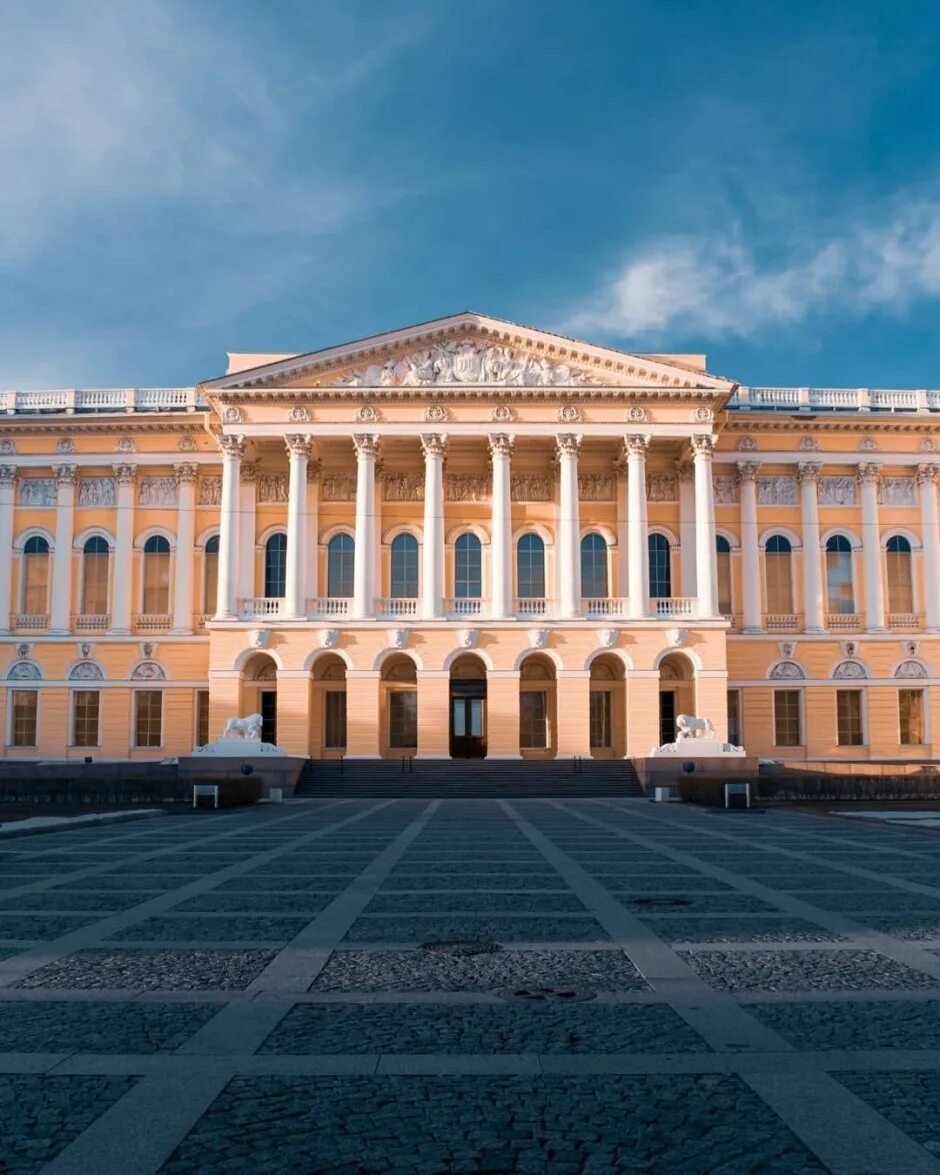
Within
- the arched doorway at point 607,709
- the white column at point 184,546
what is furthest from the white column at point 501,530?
the white column at point 184,546

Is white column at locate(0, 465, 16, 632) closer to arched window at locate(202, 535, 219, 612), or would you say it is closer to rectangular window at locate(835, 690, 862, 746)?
arched window at locate(202, 535, 219, 612)

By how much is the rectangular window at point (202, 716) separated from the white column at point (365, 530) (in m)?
8.22

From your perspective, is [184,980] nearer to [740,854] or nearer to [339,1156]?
[339,1156]

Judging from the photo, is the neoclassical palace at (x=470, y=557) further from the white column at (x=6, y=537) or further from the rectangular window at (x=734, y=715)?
the rectangular window at (x=734, y=715)

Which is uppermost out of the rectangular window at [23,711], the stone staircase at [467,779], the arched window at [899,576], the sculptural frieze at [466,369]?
the sculptural frieze at [466,369]

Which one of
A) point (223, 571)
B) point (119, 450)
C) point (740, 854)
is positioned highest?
point (119, 450)

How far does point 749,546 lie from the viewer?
45938 mm

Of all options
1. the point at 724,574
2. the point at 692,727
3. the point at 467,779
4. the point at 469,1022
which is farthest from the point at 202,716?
the point at 469,1022

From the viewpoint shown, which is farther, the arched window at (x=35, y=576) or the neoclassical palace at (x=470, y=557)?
the arched window at (x=35, y=576)

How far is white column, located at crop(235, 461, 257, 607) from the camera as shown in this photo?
42.6 meters

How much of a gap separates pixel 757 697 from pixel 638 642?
693 cm

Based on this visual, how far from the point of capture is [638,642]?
136 feet

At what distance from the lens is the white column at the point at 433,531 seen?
41.8 meters

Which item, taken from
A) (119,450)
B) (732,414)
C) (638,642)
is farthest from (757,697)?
(119,450)
